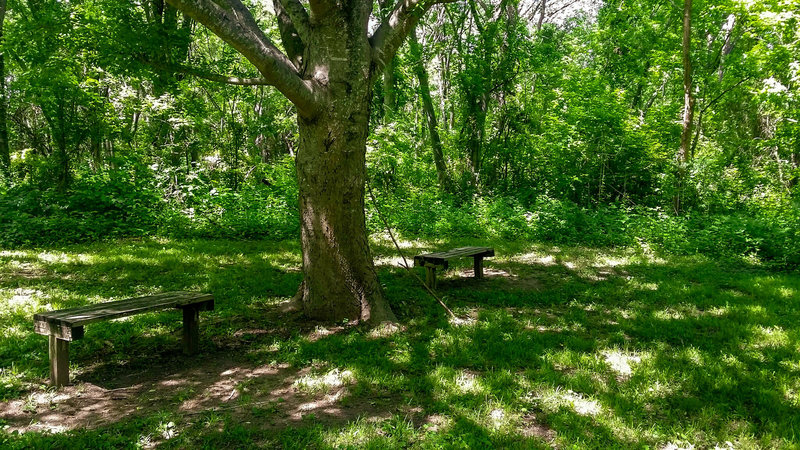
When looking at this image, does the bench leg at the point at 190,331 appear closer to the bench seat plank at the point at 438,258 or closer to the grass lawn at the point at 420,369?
the grass lawn at the point at 420,369

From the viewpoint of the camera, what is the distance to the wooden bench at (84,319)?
12.6 feet

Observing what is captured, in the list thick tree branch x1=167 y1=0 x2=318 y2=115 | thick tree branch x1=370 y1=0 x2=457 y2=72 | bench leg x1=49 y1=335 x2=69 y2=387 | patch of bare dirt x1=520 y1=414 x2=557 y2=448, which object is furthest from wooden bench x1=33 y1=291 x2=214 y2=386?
thick tree branch x1=370 y1=0 x2=457 y2=72

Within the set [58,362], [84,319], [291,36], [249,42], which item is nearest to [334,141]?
[249,42]

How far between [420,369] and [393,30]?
384 cm

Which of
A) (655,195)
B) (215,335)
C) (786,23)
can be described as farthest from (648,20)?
(215,335)

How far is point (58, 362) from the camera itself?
3.92m

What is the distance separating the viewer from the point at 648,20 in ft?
54.1

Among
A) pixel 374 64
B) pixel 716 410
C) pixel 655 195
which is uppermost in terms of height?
pixel 374 64

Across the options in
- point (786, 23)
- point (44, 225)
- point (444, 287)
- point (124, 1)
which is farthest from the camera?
point (44, 225)

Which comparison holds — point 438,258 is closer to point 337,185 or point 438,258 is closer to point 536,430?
point 337,185

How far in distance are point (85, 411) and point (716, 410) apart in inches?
184

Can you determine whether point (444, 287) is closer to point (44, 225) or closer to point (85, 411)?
point (85, 411)

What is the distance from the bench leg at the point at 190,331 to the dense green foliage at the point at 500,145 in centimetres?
581

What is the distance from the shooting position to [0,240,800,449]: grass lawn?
3.33m
